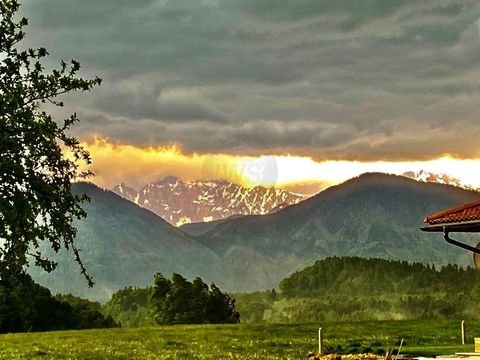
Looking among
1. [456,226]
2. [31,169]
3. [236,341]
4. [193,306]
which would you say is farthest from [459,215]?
[193,306]

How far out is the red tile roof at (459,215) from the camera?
2920 cm

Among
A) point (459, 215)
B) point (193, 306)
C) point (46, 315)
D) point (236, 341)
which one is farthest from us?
point (193, 306)

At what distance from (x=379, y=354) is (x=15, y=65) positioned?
1948 cm

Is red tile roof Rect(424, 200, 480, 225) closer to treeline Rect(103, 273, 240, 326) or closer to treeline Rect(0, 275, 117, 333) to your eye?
treeline Rect(0, 275, 117, 333)

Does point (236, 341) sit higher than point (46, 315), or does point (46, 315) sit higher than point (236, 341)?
point (46, 315)

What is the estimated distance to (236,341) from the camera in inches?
2259

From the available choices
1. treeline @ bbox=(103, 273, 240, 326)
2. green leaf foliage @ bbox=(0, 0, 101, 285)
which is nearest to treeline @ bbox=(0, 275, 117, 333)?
treeline @ bbox=(103, 273, 240, 326)

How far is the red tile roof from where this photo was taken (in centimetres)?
2920

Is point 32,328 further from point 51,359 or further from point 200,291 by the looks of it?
point 51,359

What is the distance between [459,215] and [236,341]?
3022 centimetres

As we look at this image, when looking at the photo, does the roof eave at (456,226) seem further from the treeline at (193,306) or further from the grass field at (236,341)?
the treeline at (193,306)

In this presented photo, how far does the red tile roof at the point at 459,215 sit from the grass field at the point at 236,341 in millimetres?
9380

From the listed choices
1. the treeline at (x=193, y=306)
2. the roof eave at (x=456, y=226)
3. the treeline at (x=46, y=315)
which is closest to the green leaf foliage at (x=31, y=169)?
the roof eave at (x=456, y=226)

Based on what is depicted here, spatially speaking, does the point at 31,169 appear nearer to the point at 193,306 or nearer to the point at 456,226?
the point at 456,226
